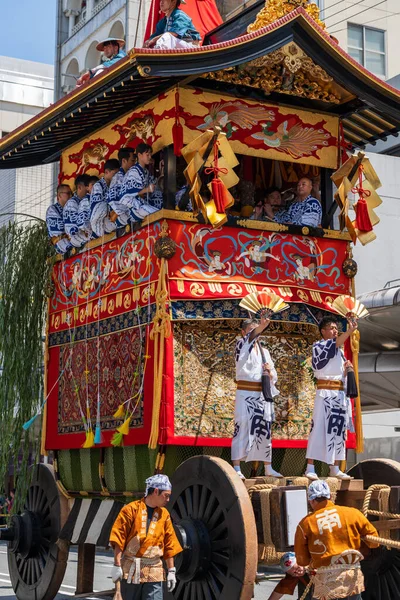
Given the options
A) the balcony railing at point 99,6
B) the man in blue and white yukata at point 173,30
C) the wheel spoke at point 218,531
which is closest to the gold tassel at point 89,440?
the wheel spoke at point 218,531

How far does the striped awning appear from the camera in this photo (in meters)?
10.8

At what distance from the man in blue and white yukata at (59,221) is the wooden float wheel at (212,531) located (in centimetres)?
386

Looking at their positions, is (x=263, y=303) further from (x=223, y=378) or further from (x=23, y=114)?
(x=23, y=114)

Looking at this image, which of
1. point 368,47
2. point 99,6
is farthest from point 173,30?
point 99,6

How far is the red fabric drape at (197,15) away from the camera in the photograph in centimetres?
1290

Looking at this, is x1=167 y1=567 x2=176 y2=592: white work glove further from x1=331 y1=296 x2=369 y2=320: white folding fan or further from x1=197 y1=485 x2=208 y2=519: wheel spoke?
x1=331 y1=296 x2=369 y2=320: white folding fan

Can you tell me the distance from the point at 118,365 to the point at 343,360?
2.49m

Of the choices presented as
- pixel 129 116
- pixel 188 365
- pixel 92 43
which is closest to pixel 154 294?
pixel 188 365

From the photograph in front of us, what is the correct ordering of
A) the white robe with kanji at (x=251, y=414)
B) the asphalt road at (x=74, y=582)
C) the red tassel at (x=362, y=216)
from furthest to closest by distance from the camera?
the asphalt road at (x=74, y=582) → the red tassel at (x=362, y=216) → the white robe with kanji at (x=251, y=414)

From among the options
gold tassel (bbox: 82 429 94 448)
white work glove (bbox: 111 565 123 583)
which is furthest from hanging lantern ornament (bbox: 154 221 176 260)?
white work glove (bbox: 111 565 123 583)

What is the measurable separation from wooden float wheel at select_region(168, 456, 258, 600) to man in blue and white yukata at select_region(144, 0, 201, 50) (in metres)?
4.61

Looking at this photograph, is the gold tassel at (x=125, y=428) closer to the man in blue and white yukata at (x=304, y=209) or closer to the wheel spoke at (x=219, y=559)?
the wheel spoke at (x=219, y=559)

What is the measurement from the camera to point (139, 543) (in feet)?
26.4

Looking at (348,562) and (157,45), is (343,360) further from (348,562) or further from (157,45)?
(157,45)
